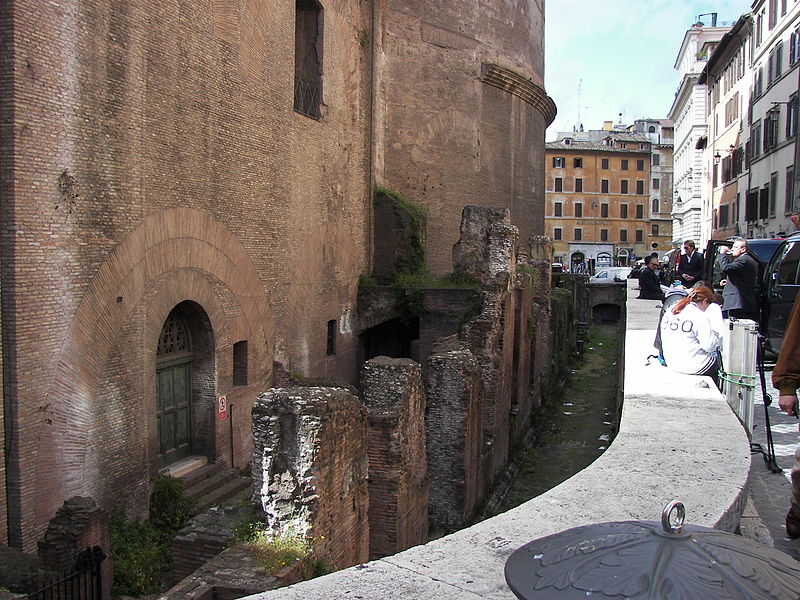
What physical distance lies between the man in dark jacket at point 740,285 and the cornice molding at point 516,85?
10.6 meters

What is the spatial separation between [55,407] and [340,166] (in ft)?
26.9

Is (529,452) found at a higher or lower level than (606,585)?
lower

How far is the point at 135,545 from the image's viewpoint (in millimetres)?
7582

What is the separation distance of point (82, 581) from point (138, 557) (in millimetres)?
791

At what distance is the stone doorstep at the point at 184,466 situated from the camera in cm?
900

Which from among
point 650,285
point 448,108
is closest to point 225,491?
point 650,285

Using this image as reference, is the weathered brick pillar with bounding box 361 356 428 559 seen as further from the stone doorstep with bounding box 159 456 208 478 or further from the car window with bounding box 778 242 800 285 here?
the car window with bounding box 778 242 800 285

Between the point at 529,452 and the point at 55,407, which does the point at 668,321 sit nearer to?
the point at 55,407

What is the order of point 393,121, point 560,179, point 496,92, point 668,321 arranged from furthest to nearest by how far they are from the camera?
point 560,179 → point 496,92 → point 393,121 → point 668,321

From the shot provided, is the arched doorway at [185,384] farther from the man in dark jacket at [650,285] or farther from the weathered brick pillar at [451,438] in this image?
the man in dark jacket at [650,285]

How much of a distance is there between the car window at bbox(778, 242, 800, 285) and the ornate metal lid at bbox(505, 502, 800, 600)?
9276 millimetres

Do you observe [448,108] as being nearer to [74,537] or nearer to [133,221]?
[133,221]

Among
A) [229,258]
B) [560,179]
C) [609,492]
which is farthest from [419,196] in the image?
[560,179]

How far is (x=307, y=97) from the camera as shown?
1316 centimetres
